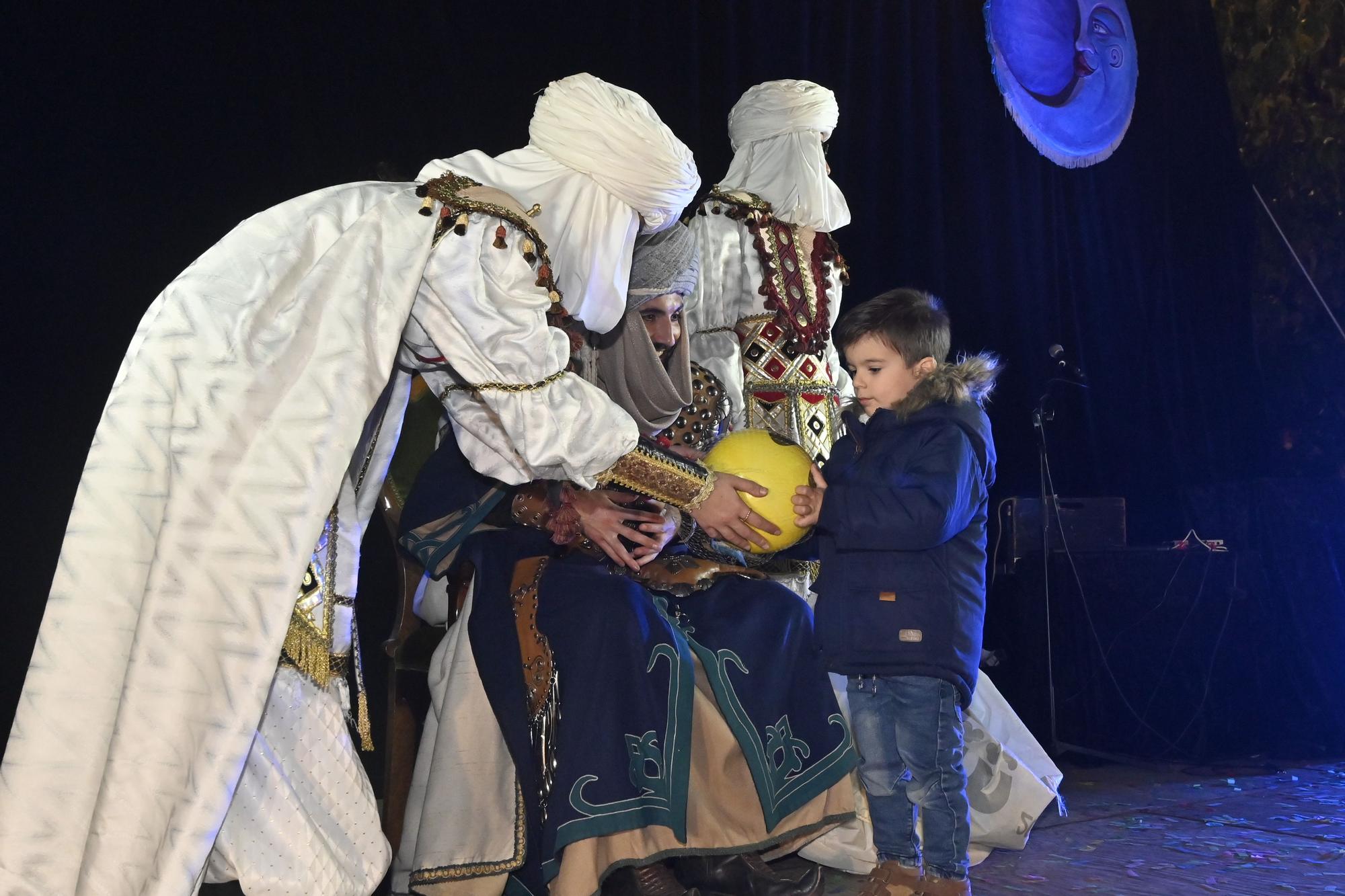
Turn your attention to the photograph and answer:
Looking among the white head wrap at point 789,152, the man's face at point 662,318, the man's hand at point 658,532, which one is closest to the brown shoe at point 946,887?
the man's hand at point 658,532

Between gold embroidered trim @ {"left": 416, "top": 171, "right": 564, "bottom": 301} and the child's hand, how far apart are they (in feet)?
2.19

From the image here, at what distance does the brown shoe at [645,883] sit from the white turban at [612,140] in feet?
4.42

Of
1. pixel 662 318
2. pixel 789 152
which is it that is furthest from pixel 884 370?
pixel 789 152

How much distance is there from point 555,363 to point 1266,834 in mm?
2382

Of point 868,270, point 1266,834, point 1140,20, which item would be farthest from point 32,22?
point 1140,20

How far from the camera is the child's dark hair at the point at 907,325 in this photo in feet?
8.71

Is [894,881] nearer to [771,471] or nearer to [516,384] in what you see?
[771,471]

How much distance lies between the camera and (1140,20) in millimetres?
6504

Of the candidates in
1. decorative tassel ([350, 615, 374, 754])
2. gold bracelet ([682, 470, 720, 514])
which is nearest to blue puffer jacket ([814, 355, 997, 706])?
gold bracelet ([682, 470, 720, 514])

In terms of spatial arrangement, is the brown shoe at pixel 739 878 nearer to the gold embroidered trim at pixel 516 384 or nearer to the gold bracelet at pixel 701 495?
the gold bracelet at pixel 701 495

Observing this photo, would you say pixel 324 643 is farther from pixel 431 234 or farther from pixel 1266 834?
pixel 1266 834

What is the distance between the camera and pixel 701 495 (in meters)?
2.51

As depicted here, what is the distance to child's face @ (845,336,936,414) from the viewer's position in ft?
8.78

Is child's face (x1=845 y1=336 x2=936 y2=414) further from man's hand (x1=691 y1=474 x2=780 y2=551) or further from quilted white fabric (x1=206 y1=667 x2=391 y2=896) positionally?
quilted white fabric (x1=206 y1=667 x2=391 y2=896)
